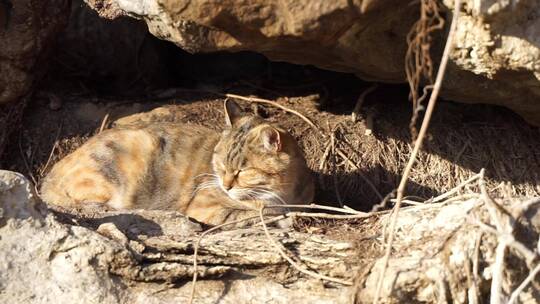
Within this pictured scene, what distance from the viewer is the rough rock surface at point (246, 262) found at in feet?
14.1

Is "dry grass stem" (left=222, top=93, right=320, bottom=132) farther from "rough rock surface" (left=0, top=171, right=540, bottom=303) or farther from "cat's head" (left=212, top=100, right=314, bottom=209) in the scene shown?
"rough rock surface" (left=0, top=171, right=540, bottom=303)

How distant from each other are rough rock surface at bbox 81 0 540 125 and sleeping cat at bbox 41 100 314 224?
771mm

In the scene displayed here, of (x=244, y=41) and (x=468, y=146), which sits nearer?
(x=244, y=41)

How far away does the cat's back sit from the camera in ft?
20.3

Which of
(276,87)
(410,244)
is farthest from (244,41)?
(276,87)

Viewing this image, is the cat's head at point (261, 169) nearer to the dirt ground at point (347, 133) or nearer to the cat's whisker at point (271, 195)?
the cat's whisker at point (271, 195)

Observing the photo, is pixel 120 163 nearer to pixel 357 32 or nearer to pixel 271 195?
pixel 271 195

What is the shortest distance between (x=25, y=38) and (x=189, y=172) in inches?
58.4

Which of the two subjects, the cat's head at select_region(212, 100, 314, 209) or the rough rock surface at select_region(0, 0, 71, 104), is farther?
the rough rock surface at select_region(0, 0, 71, 104)

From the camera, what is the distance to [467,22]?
4984 millimetres

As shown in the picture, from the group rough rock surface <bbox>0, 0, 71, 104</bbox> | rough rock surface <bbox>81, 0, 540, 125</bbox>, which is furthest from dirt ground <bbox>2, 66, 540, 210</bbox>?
rough rock surface <bbox>81, 0, 540, 125</bbox>

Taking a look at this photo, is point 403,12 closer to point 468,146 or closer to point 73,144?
point 468,146

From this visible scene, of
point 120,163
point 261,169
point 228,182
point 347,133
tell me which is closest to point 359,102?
point 347,133

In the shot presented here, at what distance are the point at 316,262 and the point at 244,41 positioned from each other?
1461 millimetres
